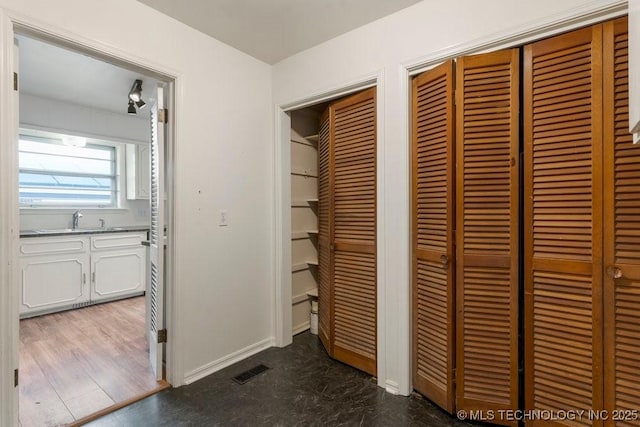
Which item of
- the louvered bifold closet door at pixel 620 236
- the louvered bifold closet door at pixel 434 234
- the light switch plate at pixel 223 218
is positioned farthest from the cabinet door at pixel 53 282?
the louvered bifold closet door at pixel 620 236

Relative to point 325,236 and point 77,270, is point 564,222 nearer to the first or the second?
point 325,236

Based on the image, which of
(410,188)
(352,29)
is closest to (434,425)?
(410,188)

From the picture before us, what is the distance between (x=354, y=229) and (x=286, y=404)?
3.97 ft

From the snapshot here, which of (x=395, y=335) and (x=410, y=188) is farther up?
(x=410, y=188)

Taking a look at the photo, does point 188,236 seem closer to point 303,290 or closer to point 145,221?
point 303,290

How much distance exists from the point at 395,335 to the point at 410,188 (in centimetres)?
95

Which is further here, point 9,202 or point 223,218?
point 223,218

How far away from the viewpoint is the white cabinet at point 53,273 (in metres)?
3.38

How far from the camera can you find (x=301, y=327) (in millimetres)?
3027

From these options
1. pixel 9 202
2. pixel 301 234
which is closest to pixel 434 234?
pixel 301 234

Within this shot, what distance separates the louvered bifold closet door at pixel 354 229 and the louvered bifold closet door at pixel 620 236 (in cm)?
119

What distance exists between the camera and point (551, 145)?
1.50 meters

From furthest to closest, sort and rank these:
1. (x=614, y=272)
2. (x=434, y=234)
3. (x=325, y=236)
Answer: (x=325, y=236)
(x=434, y=234)
(x=614, y=272)

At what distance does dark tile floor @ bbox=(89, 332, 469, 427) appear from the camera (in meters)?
1.72
